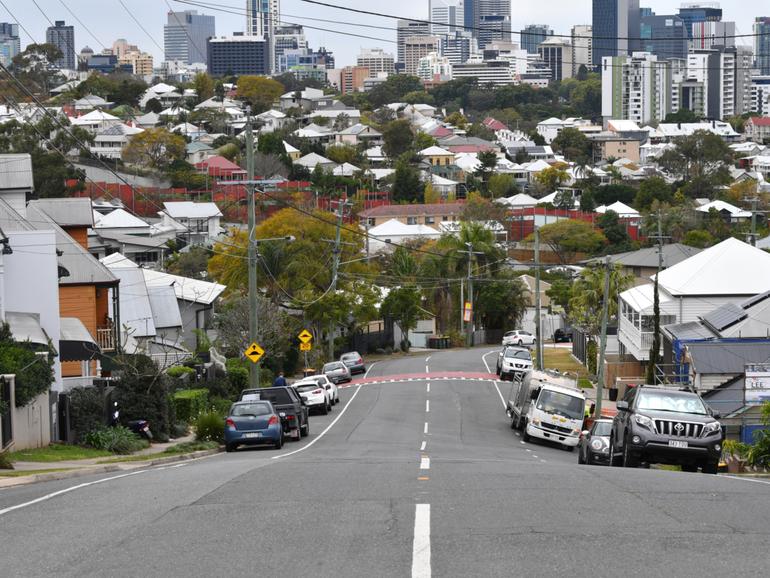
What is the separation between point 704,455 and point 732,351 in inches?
Result: 758

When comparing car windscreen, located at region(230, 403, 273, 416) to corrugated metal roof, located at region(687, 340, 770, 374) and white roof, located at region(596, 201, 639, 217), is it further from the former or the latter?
white roof, located at region(596, 201, 639, 217)

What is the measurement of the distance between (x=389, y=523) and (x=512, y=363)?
145ft

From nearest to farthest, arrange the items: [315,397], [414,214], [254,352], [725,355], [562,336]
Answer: [254,352] < [725,355] < [315,397] < [562,336] < [414,214]

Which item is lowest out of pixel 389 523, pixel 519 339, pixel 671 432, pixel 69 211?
pixel 519 339

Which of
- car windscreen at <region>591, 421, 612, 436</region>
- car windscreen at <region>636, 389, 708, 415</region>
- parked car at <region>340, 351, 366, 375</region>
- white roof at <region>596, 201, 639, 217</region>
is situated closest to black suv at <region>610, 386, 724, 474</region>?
car windscreen at <region>636, 389, 708, 415</region>

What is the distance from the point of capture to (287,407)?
3228cm

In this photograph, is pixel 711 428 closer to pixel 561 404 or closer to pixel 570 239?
pixel 561 404

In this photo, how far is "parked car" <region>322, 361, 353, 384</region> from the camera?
182ft

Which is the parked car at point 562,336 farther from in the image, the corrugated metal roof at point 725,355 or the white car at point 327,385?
the corrugated metal roof at point 725,355

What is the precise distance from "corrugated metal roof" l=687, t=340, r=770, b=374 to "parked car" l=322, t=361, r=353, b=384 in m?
20.1

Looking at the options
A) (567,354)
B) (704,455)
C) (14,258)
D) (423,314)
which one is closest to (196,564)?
(704,455)

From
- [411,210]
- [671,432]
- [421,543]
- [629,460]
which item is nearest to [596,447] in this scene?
[629,460]

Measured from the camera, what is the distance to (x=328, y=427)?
122ft

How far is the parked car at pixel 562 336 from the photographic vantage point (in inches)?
3297
